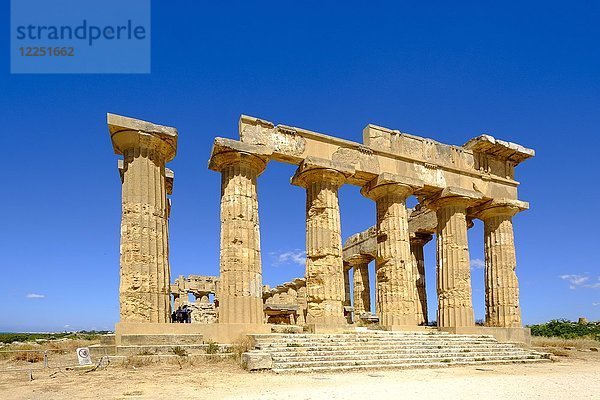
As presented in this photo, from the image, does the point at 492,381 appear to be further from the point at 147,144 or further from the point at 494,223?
the point at 494,223

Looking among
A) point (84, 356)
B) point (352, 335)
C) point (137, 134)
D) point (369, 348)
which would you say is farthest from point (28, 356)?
point (369, 348)

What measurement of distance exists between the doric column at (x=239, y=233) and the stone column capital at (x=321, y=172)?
178cm

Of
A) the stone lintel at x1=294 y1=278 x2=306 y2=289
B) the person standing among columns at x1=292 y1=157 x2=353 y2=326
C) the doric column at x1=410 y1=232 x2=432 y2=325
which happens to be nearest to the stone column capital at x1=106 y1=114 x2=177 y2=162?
the person standing among columns at x1=292 y1=157 x2=353 y2=326

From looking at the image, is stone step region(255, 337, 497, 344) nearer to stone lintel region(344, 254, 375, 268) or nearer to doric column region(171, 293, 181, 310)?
stone lintel region(344, 254, 375, 268)

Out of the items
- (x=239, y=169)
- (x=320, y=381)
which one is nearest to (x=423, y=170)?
(x=239, y=169)

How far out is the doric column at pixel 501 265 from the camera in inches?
920

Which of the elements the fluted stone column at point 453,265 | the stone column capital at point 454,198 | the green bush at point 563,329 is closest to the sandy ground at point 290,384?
the fluted stone column at point 453,265

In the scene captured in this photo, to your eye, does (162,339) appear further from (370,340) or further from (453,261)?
(453,261)

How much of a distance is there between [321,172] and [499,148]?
10093mm

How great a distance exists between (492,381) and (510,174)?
16400 mm

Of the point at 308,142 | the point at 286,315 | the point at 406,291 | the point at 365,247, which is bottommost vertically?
the point at 286,315

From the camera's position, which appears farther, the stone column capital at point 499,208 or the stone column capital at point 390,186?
the stone column capital at point 499,208

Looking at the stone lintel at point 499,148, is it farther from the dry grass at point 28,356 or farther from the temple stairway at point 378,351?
the dry grass at point 28,356

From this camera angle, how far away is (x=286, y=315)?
3241 centimetres
